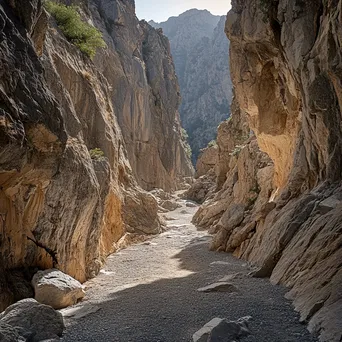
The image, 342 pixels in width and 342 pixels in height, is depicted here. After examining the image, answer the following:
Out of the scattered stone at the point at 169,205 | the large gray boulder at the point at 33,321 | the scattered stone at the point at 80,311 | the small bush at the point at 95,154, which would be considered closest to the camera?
the large gray boulder at the point at 33,321

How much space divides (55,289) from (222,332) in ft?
14.7

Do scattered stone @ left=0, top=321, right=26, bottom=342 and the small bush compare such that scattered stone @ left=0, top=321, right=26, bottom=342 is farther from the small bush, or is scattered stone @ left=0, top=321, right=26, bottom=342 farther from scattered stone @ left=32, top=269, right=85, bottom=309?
the small bush

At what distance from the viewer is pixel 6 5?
6.63 meters

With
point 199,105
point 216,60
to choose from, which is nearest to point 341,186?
point 199,105

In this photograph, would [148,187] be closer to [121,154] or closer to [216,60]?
[121,154]

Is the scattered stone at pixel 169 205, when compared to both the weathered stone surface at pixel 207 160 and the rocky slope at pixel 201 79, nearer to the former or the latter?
the weathered stone surface at pixel 207 160

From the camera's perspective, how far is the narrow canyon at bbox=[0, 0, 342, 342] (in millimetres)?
5883

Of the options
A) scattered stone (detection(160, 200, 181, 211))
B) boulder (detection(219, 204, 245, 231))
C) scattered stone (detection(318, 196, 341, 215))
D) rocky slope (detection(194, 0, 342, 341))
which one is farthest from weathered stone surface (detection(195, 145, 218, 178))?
scattered stone (detection(318, 196, 341, 215))

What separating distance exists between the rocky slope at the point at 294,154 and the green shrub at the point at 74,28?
679 centimetres

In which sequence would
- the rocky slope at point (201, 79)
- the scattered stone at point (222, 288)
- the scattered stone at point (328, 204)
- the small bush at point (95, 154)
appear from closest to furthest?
the scattered stone at point (222, 288), the scattered stone at point (328, 204), the small bush at point (95, 154), the rocky slope at point (201, 79)

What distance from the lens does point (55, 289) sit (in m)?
7.74

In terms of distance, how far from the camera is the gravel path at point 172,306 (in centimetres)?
545

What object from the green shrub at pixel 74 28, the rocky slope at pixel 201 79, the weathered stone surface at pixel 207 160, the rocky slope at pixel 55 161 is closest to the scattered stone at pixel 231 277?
the rocky slope at pixel 55 161

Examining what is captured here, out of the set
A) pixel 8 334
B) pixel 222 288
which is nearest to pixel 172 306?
pixel 222 288
